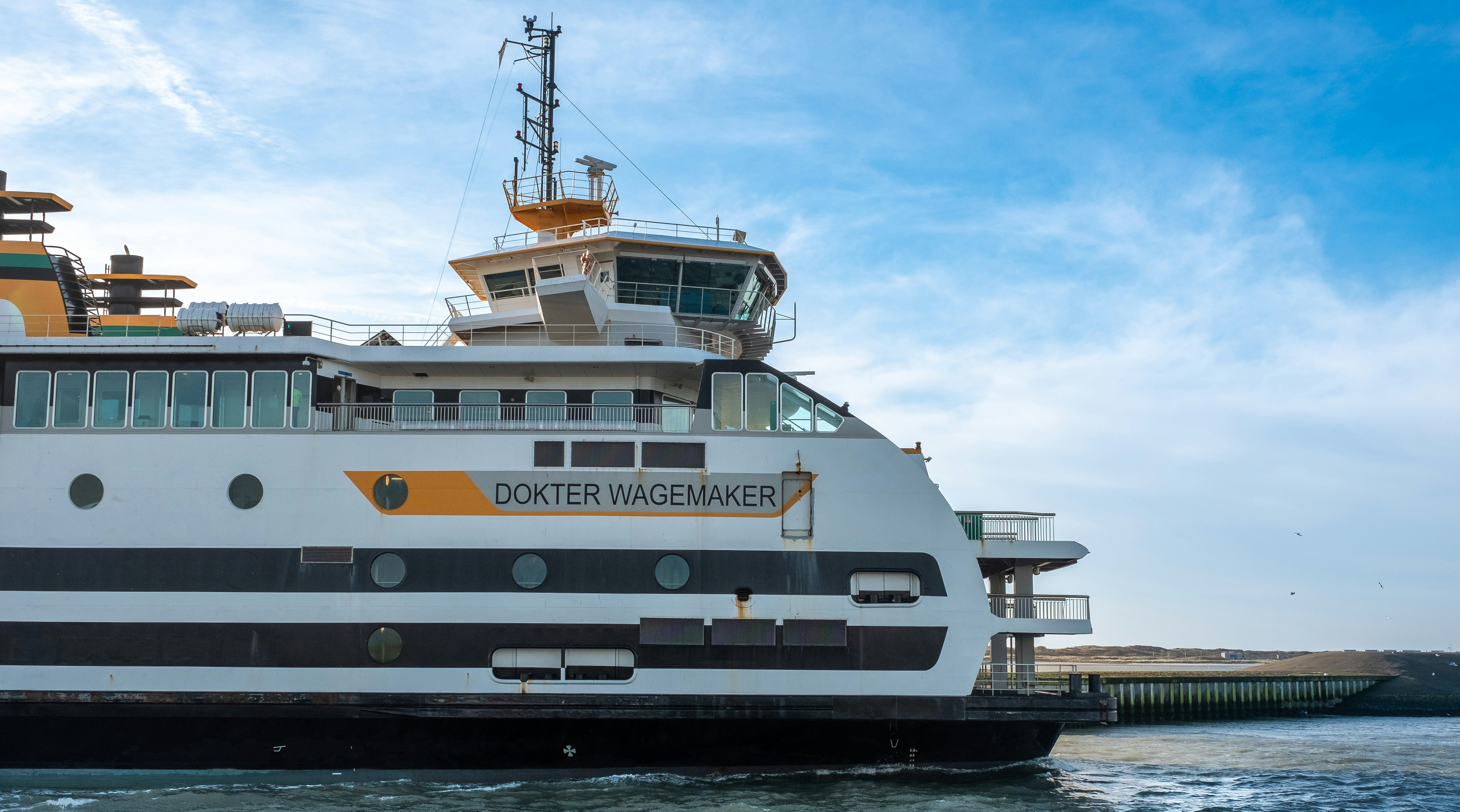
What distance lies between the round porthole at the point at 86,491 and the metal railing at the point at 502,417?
317 cm

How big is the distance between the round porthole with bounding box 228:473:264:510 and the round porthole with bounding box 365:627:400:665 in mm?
2577

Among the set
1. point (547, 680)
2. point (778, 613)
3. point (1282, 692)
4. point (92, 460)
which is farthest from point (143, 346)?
point (1282, 692)

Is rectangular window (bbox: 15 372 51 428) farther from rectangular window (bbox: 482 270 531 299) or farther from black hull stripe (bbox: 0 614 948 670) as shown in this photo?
rectangular window (bbox: 482 270 531 299)

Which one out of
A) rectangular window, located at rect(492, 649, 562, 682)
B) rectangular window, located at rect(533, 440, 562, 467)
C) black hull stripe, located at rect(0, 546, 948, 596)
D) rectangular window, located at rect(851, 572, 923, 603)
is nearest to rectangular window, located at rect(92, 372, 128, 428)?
black hull stripe, located at rect(0, 546, 948, 596)

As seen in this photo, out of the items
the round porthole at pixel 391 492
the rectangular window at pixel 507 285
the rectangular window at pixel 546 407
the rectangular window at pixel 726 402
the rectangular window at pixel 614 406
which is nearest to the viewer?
the round porthole at pixel 391 492

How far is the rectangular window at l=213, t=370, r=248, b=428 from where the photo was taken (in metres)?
15.0

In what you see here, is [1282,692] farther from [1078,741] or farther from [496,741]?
[496,741]

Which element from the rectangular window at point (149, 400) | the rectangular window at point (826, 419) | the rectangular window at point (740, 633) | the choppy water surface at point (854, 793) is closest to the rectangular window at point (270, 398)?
the rectangular window at point (149, 400)

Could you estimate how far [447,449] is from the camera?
14625 millimetres

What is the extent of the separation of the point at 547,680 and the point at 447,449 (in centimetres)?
351

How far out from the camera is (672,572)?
46.8ft

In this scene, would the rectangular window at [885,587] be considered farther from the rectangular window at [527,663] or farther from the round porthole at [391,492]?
the round porthole at [391,492]

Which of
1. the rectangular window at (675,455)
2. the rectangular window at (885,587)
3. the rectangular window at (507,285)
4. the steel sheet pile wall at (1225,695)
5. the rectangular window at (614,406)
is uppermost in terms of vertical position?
the rectangular window at (507,285)

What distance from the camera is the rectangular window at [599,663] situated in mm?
14047
